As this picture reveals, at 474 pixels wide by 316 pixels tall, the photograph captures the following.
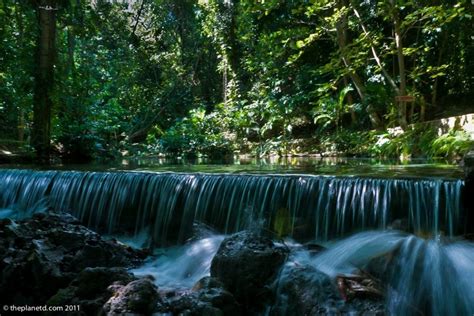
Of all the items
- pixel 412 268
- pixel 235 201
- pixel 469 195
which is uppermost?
pixel 469 195

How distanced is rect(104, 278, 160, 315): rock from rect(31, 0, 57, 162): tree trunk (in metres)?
9.68

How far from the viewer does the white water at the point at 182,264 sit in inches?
220

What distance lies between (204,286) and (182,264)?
179 centimetres

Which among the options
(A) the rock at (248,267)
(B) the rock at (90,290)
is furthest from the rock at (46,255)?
(A) the rock at (248,267)

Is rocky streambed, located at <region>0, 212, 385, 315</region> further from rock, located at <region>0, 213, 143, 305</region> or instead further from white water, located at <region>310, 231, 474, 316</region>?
white water, located at <region>310, 231, 474, 316</region>

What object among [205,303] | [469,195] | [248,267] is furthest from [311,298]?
[469,195]

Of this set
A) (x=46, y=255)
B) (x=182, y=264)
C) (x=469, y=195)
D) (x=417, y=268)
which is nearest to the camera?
(x=417, y=268)

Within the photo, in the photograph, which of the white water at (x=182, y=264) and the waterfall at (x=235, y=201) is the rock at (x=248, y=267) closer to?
the white water at (x=182, y=264)

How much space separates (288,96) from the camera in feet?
63.7

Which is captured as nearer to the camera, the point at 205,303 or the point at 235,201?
the point at 205,303

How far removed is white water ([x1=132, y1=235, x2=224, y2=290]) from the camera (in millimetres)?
5590

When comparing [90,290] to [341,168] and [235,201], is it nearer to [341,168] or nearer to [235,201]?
[235,201]

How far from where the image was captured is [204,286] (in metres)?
4.38

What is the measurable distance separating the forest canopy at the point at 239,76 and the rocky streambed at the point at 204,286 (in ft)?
24.6
